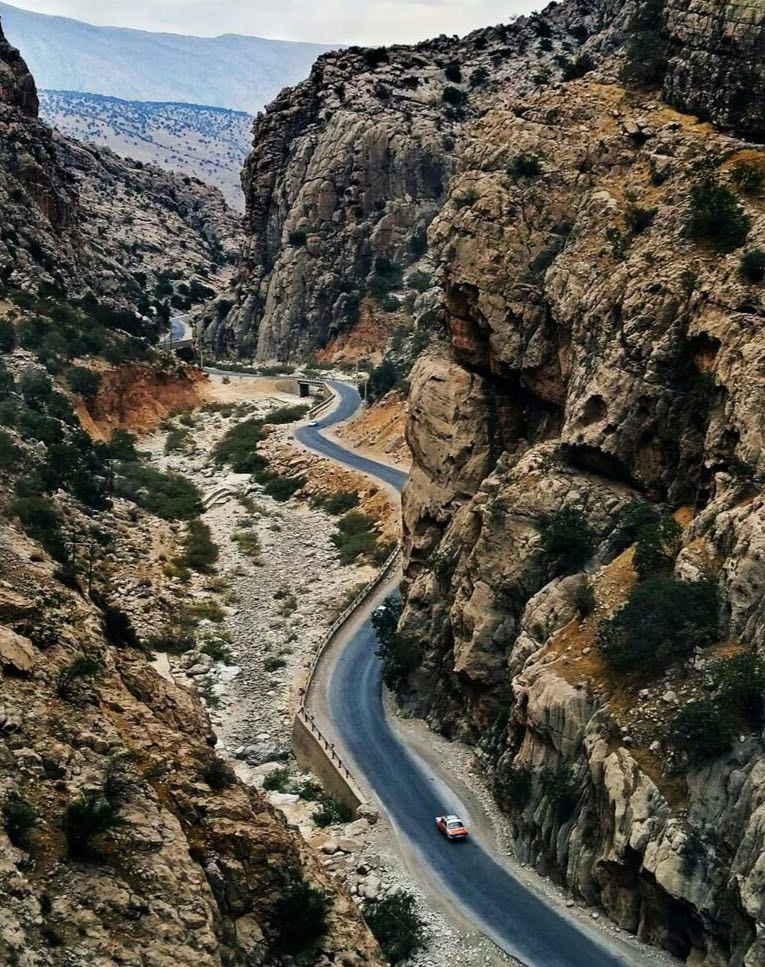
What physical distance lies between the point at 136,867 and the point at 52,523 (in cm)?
3070

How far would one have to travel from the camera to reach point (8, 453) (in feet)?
174

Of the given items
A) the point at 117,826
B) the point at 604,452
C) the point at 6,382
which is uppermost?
→ the point at 604,452

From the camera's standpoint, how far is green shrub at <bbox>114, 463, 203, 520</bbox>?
71625mm

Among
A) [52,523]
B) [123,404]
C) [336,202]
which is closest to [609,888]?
[52,523]

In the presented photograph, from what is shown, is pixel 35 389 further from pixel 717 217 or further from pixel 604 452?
pixel 717 217

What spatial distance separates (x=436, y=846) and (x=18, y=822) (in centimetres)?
2064

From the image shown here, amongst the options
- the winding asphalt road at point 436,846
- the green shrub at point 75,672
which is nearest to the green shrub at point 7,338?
the winding asphalt road at point 436,846

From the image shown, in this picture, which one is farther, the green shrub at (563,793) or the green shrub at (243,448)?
the green shrub at (243,448)

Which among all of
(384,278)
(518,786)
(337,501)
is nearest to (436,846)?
(518,786)

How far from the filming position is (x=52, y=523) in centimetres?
4641

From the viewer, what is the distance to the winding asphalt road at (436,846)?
29.0 metres

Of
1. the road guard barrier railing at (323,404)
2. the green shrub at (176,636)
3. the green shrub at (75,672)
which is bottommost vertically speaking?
the green shrub at (176,636)

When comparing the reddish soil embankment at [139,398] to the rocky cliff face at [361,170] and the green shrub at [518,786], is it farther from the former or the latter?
the green shrub at [518,786]

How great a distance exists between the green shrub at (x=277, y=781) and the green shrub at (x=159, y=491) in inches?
1291
